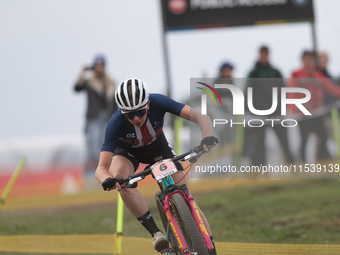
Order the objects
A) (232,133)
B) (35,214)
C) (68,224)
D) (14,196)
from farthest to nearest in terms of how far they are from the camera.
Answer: (14,196)
(35,214)
(232,133)
(68,224)

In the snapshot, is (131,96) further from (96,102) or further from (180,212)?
(96,102)

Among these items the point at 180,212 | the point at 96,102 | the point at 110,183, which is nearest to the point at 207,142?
the point at 180,212

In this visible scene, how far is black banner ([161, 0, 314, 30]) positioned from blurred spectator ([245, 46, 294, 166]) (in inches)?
102

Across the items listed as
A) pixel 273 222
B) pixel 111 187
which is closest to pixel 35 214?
pixel 273 222

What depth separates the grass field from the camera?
7785 mm

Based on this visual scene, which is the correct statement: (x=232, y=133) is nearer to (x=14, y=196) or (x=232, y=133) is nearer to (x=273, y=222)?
(x=273, y=222)

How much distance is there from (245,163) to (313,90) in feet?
6.30

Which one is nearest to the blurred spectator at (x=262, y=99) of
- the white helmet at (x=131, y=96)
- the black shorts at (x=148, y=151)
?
the black shorts at (x=148, y=151)

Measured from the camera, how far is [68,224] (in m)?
8.92

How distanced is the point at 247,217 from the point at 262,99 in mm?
2656

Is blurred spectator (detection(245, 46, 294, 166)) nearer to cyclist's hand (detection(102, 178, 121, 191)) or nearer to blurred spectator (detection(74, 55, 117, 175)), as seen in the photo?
blurred spectator (detection(74, 55, 117, 175))

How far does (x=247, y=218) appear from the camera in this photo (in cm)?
930

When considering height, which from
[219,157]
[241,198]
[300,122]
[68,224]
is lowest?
[241,198]

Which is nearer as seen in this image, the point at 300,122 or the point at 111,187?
the point at 111,187
